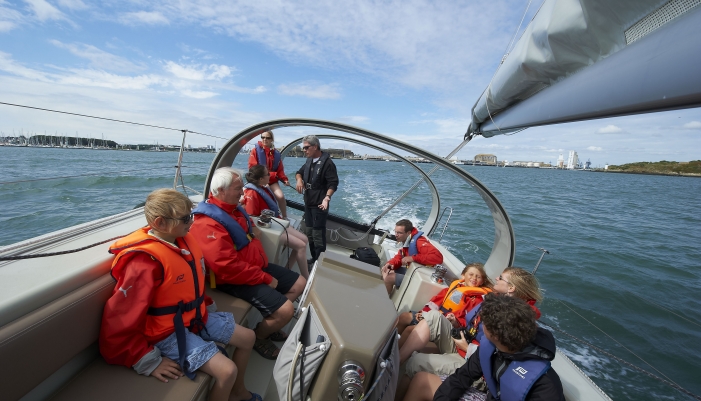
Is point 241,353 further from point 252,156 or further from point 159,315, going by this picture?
point 252,156

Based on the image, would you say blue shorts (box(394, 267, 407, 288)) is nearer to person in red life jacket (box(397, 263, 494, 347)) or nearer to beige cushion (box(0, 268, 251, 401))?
person in red life jacket (box(397, 263, 494, 347))

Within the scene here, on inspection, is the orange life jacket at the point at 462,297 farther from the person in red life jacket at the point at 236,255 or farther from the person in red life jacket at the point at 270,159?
the person in red life jacket at the point at 270,159

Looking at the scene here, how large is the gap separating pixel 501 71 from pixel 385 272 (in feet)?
7.32

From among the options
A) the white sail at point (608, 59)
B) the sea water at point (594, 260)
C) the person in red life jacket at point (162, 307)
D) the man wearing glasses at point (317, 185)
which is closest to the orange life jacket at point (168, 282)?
the person in red life jacket at point (162, 307)

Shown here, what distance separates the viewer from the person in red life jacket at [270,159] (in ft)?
12.8

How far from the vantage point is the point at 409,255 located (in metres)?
3.38

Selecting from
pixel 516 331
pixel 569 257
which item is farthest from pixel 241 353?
pixel 569 257

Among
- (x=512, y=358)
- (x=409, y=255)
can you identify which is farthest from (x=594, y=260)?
(x=512, y=358)

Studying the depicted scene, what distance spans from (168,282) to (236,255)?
24.3 inches

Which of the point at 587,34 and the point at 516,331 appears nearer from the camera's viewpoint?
the point at 587,34

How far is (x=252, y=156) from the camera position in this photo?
398 cm

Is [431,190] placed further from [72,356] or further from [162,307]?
[72,356]

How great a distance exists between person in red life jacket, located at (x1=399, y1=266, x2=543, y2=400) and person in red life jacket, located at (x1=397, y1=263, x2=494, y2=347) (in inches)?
5.5

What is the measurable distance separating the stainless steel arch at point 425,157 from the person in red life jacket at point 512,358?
134 cm
